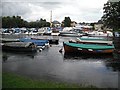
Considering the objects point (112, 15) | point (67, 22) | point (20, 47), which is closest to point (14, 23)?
point (67, 22)

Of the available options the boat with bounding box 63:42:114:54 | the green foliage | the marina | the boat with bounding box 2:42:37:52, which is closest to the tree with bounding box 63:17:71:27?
the green foliage

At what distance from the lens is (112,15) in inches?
2682

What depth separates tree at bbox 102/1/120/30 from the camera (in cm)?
6550

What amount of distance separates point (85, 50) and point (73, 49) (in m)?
2.10

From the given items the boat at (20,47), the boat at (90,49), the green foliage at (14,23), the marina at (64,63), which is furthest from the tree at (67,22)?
the boat at (90,49)

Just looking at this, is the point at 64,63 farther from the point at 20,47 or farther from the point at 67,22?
the point at 67,22

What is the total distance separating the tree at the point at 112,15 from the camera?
2579 inches

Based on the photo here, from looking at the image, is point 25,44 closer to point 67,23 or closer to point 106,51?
point 106,51

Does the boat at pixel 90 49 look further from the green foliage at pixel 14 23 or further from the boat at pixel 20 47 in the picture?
the green foliage at pixel 14 23

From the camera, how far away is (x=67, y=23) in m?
154

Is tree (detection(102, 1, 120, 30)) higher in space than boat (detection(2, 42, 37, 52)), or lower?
higher

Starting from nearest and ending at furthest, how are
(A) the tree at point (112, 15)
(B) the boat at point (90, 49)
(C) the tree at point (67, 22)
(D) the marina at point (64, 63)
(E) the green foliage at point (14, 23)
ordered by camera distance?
(D) the marina at point (64, 63)
(B) the boat at point (90, 49)
(A) the tree at point (112, 15)
(E) the green foliage at point (14, 23)
(C) the tree at point (67, 22)

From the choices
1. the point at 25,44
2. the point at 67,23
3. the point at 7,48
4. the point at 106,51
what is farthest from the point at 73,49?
the point at 67,23

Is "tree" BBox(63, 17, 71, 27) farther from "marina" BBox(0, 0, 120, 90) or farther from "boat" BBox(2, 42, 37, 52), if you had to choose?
"boat" BBox(2, 42, 37, 52)
